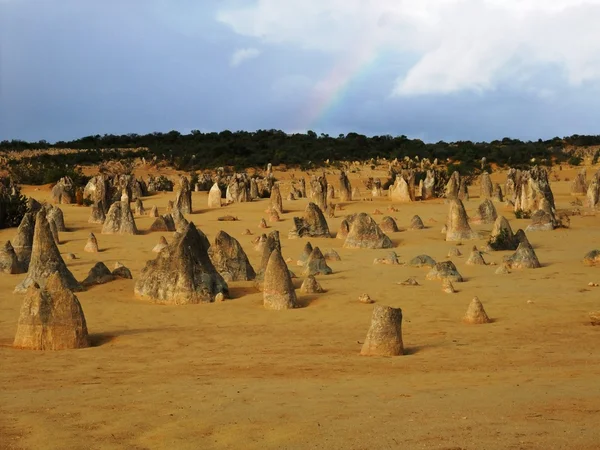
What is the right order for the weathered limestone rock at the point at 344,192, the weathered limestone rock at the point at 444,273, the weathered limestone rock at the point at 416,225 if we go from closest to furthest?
the weathered limestone rock at the point at 444,273 → the weathered limestone rock at the point at 416,225 → the weathered limestone rock at the point at 344,192

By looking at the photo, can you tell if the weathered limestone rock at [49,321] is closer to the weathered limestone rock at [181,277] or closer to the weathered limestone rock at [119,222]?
A: the weathered limestone rock at [181,277]

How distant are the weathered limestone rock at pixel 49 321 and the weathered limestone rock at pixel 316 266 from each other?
644 centimetres

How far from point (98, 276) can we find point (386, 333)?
6.75m

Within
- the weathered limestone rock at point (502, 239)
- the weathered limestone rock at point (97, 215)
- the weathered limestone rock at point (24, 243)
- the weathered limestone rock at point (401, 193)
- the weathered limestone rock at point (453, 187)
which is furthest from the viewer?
the weathered limestone rock at point (401, 193)

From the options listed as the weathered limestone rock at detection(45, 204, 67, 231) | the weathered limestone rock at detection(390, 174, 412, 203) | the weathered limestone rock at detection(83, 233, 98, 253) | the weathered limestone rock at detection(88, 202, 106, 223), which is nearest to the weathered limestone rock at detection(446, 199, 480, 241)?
the weathered limestone rock at detection(83, 233, 98, 253)

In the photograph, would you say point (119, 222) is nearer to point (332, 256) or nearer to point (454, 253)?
point (332, 256)

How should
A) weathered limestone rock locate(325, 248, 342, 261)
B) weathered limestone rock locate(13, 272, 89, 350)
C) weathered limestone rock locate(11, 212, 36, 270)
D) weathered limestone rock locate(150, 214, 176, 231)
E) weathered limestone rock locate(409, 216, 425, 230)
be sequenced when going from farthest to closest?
weathered limestone rock locate(150, 214, 176, 231), weathered limestone rock locate(409, 216, 425, 230), weathered limestone rock locate(325, 248, 342, 261), weathered limestone rock locate(11, 212, 36, 270), weathered limestone rock locate(13, 272, 89, 350)

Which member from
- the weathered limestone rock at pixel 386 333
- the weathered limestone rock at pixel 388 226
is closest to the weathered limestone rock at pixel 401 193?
the weathered limestone rock at pixel 388 226

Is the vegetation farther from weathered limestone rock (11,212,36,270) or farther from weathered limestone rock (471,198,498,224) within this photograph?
weathered limestone rock (471,198,498,224)

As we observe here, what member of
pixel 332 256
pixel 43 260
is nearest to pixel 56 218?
pixel 332 256

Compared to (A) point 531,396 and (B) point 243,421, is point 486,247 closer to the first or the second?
(A) point 531,396

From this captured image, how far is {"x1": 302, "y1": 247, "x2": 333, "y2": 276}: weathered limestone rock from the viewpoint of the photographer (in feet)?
51.7

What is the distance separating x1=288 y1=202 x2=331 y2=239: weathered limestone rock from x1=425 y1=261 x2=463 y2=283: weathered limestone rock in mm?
7260

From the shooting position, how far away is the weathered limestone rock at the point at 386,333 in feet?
30.1
